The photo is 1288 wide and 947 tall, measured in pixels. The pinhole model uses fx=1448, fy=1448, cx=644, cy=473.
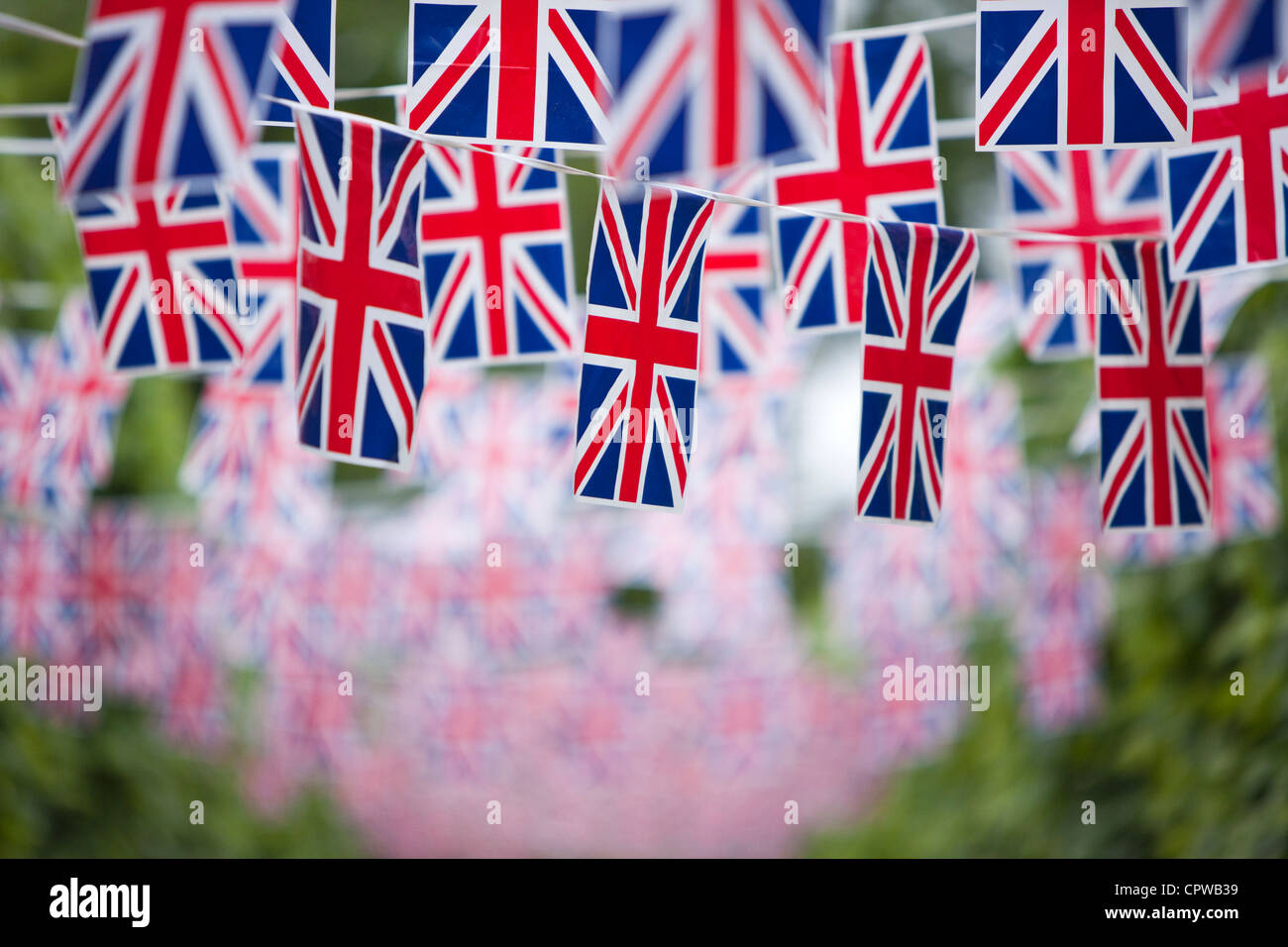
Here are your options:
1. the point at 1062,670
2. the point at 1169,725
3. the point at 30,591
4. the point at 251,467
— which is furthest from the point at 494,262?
the point at 1062,670

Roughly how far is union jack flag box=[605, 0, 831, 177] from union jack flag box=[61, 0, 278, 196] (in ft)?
3.46

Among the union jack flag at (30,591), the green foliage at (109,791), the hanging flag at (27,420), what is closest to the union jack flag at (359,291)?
the hanging flag at (27,420)

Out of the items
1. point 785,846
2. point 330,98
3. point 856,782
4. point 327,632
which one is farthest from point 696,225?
point 785,846

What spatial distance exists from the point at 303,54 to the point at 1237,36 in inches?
107

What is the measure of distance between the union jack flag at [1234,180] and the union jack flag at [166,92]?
119 inches

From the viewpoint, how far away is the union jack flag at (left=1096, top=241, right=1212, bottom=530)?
207 inches

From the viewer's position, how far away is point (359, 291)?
4.21m

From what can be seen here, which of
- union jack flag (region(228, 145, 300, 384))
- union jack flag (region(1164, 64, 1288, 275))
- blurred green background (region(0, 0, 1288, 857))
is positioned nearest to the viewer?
union jack flag (region(1164, 64, 1288, 275))

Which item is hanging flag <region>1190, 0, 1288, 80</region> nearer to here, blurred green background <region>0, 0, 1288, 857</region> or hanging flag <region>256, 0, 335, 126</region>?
hanging flag <region>256, 0, 335, 126</region>

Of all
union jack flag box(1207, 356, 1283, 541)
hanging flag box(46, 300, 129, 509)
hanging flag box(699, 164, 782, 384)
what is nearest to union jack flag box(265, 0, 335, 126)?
hanging flag box(699, 164, 782, 384)

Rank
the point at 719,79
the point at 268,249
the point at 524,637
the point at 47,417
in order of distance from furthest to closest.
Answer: the point at 524,637 → the point at 47,417 → the point at 268,249 → the point at 719,79

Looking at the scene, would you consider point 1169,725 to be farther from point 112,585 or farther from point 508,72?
point 112,585

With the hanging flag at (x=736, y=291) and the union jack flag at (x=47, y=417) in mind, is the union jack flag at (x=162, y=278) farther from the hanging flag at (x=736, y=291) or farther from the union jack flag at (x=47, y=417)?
the union jack flag at (x=47, y=417)
